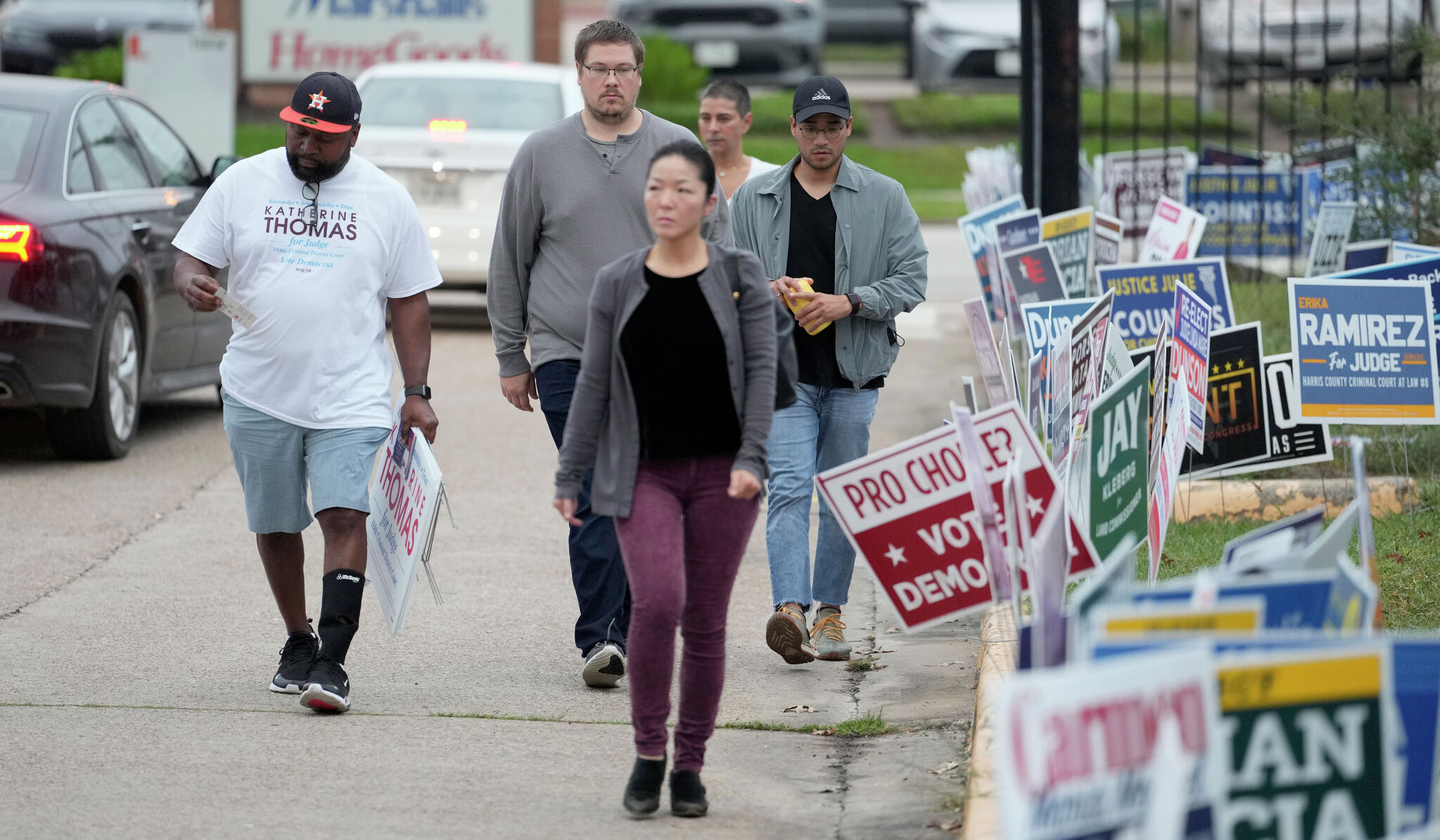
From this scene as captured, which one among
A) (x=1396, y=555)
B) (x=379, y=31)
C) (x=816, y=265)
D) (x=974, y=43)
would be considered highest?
(x=974, y=43)

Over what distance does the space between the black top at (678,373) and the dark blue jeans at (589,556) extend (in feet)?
3.97

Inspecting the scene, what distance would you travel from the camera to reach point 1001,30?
24.2 meters

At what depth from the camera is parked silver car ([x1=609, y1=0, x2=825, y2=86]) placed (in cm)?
2372

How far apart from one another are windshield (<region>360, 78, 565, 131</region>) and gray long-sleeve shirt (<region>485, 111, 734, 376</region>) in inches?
281

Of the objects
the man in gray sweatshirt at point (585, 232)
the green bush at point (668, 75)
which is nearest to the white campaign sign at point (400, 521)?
the man in gray sweatshirt at point (585, 232)

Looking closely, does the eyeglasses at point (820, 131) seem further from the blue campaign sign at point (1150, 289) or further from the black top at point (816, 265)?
the blue campaign sign at point (1150, 289)

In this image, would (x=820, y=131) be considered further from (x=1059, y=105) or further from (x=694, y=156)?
(x=1059, y=105)

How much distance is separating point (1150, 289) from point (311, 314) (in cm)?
399

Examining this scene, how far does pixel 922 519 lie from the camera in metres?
4.87

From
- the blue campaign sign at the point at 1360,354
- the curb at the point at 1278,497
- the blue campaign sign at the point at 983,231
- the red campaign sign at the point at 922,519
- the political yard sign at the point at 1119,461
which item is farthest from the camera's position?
the blue campaign sign at the point at 983,231

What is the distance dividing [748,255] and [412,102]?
8.95 m

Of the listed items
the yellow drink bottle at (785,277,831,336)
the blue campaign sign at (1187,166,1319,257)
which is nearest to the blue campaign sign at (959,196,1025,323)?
the blue campaign sign at (1187,166,1319,257)

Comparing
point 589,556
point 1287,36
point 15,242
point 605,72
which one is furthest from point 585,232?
point 1287,36

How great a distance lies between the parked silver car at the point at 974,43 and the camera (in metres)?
24.3
